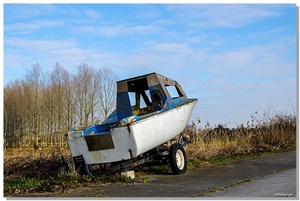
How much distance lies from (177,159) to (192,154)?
331 centimetres

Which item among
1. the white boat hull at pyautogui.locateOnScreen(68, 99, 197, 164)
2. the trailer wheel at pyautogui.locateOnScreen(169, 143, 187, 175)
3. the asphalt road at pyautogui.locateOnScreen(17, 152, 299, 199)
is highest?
the white boat hull at pyautogui.locateOnScreen(68, 99, 197, 164)

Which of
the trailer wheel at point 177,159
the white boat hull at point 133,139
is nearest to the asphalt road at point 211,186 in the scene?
the trailer wheel at point 177,159

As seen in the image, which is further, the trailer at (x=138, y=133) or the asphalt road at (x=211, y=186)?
the trailer at (x=138, y=133)

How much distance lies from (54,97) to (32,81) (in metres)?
2.10

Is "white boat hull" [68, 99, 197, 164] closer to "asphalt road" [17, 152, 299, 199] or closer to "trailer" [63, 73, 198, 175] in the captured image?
"trailer" [63, 73, 198, 175]

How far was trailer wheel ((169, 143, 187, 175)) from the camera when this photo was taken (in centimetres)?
950

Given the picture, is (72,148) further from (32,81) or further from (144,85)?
(32,81)

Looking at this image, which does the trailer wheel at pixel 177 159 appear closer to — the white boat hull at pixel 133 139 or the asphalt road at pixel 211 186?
the asphalt road at pixel 211 186

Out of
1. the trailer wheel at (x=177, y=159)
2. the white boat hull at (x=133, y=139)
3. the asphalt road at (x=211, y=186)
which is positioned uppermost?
the white boat hull at (x=133, y=139)

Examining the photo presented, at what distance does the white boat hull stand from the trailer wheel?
1.28 feet

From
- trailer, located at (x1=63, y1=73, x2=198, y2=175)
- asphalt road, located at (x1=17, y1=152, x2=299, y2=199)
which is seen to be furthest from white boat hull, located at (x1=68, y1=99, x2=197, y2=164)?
asphalt road, located at (x1=17, y1=152, x2=299, y2=199)

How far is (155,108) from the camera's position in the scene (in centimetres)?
1041

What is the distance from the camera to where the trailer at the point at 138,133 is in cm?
849

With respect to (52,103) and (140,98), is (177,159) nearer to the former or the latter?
(140,98)
